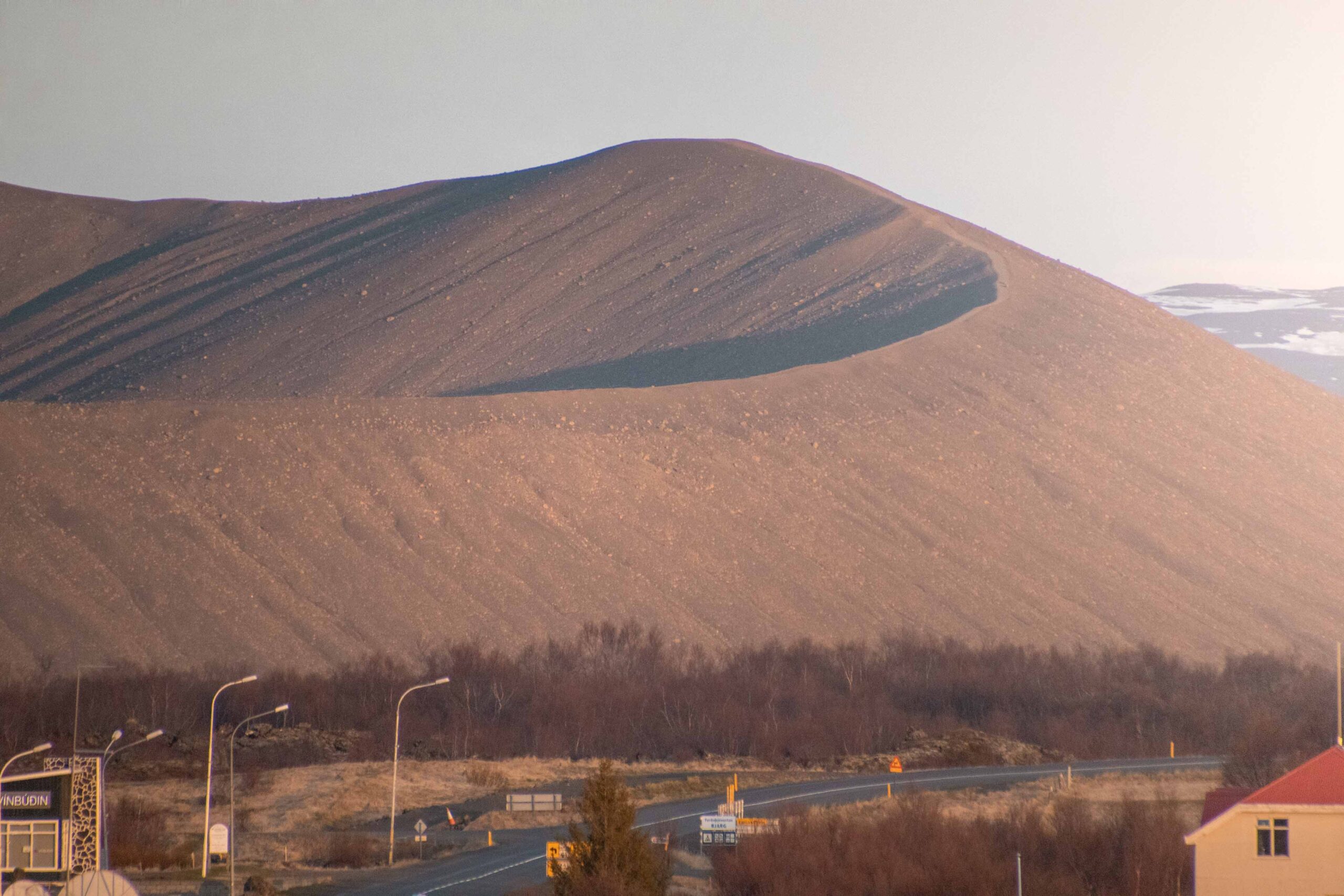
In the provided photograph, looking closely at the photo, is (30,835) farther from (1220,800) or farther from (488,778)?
(1220,800)

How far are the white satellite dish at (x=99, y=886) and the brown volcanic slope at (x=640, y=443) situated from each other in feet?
86.6

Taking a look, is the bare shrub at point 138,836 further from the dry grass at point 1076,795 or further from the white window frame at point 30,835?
the dry grass at point 1076,795

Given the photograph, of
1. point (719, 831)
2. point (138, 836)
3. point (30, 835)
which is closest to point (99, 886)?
point (30, 835)

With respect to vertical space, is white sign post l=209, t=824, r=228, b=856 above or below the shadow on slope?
below

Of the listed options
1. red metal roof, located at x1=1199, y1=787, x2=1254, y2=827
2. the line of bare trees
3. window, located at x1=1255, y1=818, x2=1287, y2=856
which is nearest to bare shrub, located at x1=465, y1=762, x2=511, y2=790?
the line of bare trees

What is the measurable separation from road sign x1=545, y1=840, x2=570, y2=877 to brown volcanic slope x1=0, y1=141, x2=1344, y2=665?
24.7 metres

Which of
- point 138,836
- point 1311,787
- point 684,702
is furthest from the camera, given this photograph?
point 684,702

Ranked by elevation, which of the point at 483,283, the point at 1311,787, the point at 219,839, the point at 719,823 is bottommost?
the point at 219,839

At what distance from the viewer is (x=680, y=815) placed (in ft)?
104

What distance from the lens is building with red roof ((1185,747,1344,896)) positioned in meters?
21.5

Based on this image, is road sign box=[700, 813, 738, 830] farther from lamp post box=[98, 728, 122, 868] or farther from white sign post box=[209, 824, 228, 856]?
lamp post box=[98, 728, 122, 868]

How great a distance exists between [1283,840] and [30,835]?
747 inches

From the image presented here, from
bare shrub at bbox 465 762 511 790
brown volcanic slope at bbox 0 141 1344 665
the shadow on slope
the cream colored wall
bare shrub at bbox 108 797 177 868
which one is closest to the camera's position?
the cream colored wall

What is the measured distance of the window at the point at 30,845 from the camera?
82.5 feet
